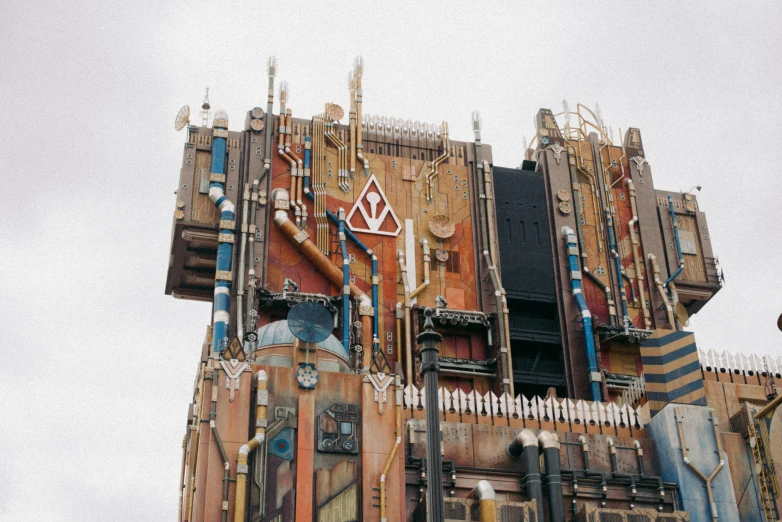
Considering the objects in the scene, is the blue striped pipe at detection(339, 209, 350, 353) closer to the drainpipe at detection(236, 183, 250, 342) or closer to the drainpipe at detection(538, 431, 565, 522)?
the drainpipe at detection(236, 183, 250, 342)

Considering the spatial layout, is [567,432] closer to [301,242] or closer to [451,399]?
[451,399]

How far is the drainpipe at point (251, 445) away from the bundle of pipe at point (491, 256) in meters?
15.2

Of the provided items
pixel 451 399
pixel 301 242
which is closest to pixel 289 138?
pixel 301 242

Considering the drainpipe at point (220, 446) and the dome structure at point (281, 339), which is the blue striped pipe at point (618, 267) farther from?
the drainpipe at point (220, 446)

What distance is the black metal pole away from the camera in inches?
866

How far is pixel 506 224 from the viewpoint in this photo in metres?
55.4

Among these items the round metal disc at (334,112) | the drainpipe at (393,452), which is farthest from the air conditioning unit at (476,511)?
the round metal disc at (334,112)

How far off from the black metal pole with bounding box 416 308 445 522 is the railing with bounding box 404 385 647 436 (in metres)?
16.0

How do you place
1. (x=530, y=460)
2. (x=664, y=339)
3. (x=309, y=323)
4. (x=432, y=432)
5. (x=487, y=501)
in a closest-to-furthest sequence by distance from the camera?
(x=432, y=432) < (x=487, y=501) < (x=309, y=323) < (x=530, y=460) < (x=664, y=339)

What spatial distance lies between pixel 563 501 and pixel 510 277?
17402 millimetres

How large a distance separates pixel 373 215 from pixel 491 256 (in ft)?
19.9

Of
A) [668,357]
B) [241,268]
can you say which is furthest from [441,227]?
[668,357]

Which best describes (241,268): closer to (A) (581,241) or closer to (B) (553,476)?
(A) (581,241)

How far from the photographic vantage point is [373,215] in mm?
52906
